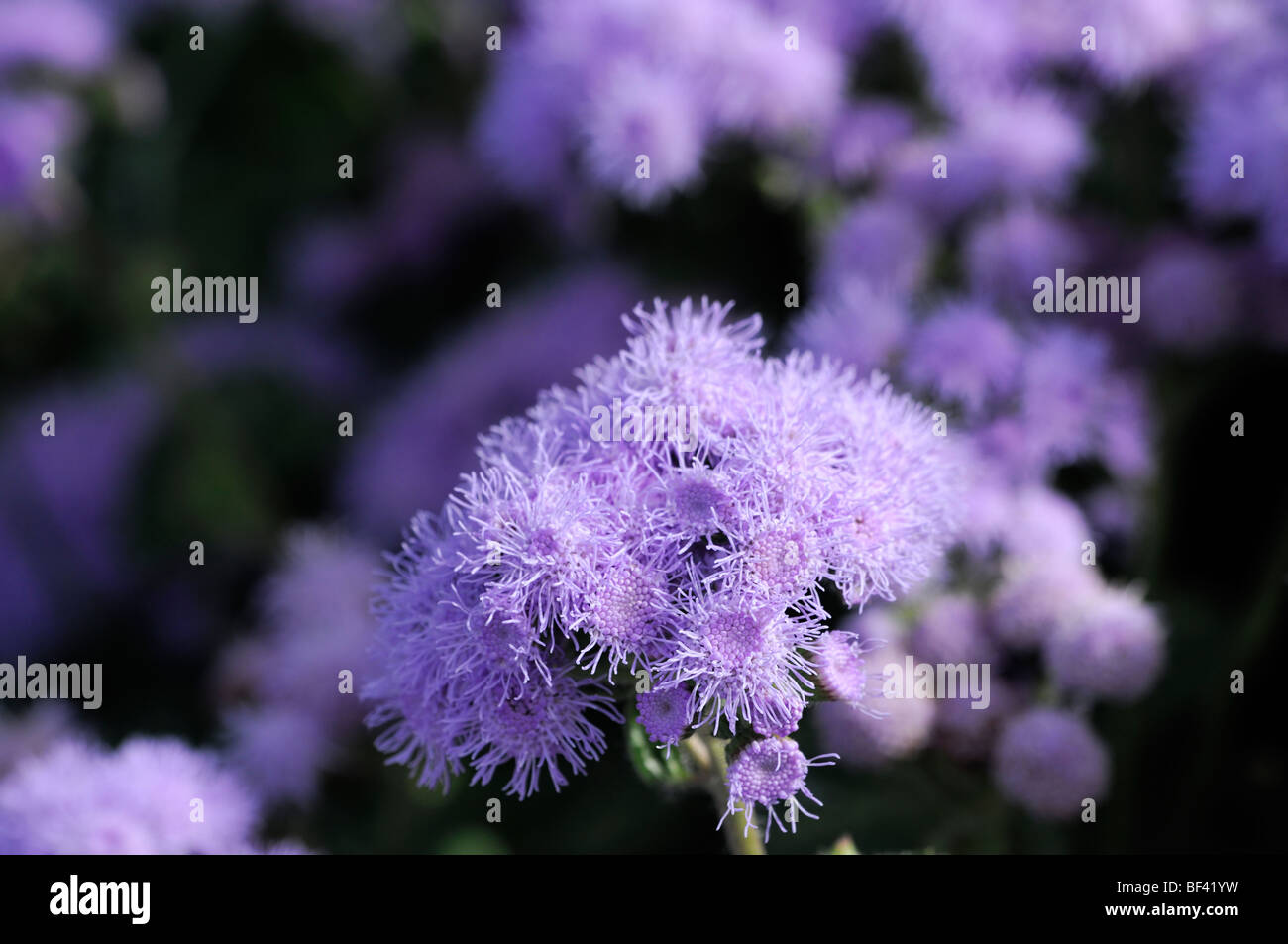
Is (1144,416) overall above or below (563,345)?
below

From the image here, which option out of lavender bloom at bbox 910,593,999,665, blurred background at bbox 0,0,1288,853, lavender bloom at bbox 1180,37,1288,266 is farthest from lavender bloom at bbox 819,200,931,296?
lavender bloom at bbox 910,593,999,665

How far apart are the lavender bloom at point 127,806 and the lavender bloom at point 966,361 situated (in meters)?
1.05

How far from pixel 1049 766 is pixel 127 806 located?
3.49ft

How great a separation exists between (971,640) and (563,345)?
127 cm

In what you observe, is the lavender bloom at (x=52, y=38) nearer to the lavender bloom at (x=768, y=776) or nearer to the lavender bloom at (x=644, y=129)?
the lavender bloom at (x=644, y=129)

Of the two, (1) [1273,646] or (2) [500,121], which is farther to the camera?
(2) [500,121]

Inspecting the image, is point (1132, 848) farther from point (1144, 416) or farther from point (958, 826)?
point (1144, 416)

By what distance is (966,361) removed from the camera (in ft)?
5.48

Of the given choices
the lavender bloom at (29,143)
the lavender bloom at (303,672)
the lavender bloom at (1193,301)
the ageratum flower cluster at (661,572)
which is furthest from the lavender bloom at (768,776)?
the lavender bloom at (29,143)

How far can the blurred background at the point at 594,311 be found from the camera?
173 centimetres

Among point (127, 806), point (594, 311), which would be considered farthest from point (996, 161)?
point (127, 806)

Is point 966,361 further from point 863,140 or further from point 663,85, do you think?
point 663,85

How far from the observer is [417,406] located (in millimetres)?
2662
